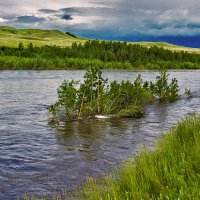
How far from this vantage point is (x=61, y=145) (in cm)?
1688

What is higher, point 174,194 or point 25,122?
point 174,194

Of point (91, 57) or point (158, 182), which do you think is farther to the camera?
point (91, 57)

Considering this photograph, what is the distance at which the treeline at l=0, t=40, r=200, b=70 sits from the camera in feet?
273

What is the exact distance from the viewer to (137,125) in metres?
21.8

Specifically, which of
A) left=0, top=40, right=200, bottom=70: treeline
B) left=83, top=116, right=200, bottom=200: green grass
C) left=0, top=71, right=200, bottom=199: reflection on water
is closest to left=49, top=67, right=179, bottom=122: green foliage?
left=0, top=71, right=200, bottom=199: reflection on water

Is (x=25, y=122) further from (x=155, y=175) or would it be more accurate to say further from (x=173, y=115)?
(x=155, y=175)

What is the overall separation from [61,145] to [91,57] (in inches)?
3593

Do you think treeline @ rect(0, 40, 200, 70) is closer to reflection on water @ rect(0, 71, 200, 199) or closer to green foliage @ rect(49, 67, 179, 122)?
reflection on water @ rect(0, 71, 200, 199)

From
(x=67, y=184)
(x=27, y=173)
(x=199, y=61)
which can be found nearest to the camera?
(x=67, y=184)

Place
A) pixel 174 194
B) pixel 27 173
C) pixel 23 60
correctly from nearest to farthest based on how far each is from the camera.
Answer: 1. pixel 174 194
2. pixel 27 173
3. pixel 23 60

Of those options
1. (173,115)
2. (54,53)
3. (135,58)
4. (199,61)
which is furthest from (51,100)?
(199,61)

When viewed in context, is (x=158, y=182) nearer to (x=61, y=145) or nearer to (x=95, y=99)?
(x=61, y=145)

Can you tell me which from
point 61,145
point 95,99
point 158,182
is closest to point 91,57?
point 95,99

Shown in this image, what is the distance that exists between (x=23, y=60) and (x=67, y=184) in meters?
73.2
